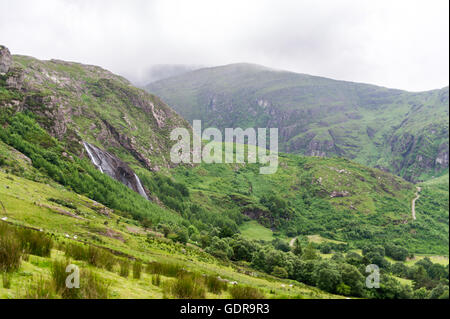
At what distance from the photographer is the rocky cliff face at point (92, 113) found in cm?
10038

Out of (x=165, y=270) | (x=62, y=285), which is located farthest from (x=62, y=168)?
(x=62, y=285)

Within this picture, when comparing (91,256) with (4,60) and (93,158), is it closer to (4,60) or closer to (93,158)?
(93,158)

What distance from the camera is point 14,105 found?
295ft

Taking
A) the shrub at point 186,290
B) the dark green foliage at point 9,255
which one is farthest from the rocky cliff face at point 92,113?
the shrub at point 186,290

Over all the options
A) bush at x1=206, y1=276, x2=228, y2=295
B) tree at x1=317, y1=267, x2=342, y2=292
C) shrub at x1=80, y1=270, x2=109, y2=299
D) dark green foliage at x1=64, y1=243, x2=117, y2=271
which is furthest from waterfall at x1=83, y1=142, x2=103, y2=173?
shrub at x1=80, y1=270, x2=109, y2=299

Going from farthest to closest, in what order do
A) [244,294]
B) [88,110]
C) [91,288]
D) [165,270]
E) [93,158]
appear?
[88,110], [93,158], [165,270], [244,294], [91,288]

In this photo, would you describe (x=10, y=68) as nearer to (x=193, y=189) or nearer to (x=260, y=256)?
(x=193, y=189)

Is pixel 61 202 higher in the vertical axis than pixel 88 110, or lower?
lower

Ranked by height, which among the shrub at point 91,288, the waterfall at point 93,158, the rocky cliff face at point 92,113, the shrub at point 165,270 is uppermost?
the rocky cliff face at point 92,113

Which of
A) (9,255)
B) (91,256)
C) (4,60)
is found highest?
(4,60)

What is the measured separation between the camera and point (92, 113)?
14325 centimetres

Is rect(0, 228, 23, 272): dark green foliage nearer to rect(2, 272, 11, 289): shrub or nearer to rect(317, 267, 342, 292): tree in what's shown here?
rect(2, 272, 11, 289): shrub

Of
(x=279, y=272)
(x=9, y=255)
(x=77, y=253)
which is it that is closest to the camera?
(x=9, y=255)

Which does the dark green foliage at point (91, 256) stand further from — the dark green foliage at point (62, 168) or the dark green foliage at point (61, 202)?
the dark green foliage at point (62, 168)
